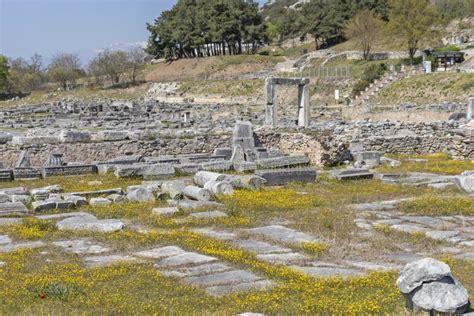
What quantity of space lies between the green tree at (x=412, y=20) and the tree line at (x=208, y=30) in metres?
30.8

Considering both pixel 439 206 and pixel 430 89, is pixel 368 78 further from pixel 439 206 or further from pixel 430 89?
pixel 439 206

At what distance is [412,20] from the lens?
6097cm

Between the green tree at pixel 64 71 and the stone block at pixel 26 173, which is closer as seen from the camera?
the stone block at pixel 26 173

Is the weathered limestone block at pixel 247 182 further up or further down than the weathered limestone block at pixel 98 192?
further down

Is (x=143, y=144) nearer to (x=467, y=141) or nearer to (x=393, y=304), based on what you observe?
(x=467, y=141)

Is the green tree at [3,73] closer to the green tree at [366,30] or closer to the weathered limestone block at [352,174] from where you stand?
the green tree at [366,30]

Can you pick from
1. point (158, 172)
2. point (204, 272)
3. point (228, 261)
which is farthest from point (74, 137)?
point (204, 272)

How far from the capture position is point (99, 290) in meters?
8.18

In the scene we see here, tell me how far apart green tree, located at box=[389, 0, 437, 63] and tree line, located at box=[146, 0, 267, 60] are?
30.8 metres

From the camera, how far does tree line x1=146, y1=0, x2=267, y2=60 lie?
90438 mm

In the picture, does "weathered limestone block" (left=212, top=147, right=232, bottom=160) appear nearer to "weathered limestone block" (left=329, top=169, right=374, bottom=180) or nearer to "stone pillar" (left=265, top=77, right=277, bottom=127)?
"weathered limestone block" (left=329, top=169, right=374, bottom=180)

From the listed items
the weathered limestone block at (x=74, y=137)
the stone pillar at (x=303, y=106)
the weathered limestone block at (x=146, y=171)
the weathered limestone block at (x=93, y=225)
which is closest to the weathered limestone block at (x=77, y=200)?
the weathered limestone block at (x=93, y=225)

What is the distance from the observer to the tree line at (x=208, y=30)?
297ft

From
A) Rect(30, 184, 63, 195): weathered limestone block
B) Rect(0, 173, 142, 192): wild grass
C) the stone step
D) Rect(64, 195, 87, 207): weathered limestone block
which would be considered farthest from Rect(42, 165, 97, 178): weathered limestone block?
the stone step
